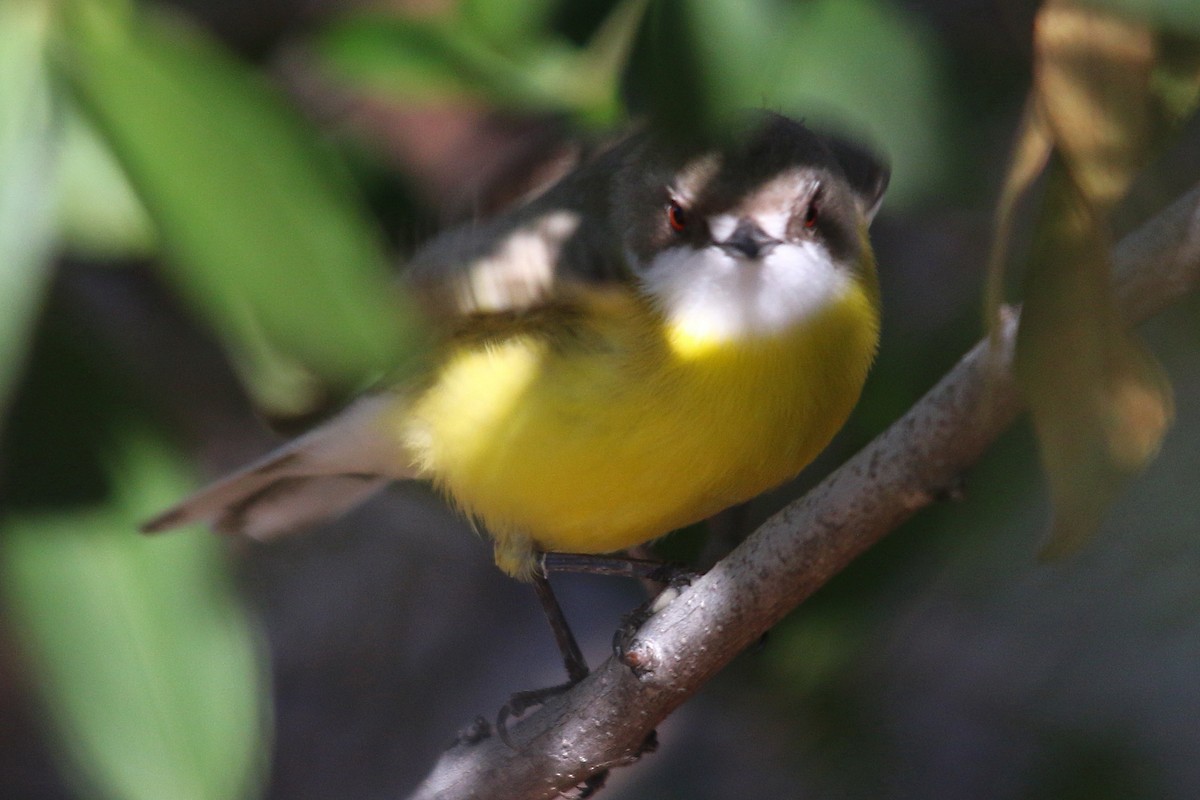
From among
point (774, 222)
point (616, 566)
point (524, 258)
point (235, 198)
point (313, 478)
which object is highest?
point (235, 198)

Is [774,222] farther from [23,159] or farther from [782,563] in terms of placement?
[23,159]

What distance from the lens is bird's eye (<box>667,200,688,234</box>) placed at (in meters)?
1.99

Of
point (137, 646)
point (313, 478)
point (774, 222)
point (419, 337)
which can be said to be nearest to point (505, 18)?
point (774, 222)

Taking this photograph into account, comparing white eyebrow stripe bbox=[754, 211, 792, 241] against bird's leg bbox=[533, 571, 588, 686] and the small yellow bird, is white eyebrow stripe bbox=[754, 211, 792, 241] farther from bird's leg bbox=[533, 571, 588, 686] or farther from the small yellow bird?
bird's leg bbox=[533, 571, 588, 686]

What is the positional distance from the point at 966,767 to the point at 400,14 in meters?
1.62

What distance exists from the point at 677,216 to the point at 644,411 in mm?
308

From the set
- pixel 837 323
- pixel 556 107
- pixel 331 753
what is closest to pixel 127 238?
pixel 556 107

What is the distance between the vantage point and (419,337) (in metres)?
1.01

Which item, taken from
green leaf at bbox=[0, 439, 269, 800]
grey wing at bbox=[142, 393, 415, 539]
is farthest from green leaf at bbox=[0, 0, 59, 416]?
grey wing at bbox=[142, 393, 415, 539]

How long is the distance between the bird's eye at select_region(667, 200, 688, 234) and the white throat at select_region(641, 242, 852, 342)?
0.04 metres

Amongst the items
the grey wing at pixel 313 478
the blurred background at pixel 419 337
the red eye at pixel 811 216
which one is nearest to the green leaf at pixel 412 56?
the blurred background at pixel 419 337

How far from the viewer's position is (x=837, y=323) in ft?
6.29

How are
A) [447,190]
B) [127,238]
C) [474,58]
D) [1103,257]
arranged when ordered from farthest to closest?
[447,190]
[127,238]
[474,58]
[1103,257]

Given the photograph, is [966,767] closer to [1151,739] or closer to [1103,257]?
[1151,739]
